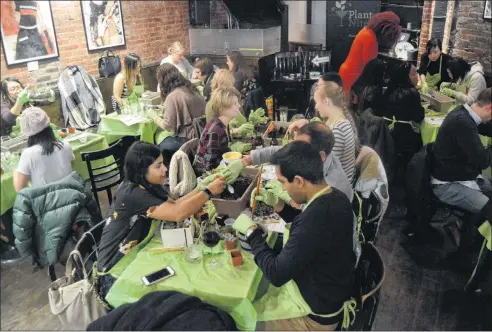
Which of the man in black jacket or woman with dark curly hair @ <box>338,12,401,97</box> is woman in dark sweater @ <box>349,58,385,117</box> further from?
the man in black jacket

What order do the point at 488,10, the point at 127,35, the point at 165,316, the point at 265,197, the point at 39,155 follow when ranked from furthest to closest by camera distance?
the point at 488,10
the point at 127,35
the point at 39,155
the point at 265,197
the point at 165,316

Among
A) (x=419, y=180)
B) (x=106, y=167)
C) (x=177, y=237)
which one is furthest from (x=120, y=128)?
(x=419, y=180)

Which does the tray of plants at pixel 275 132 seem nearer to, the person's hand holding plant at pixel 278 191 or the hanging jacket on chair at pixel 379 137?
the hanging jacket on chair at pixel 379 137

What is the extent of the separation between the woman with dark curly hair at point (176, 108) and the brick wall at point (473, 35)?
3.26 meters

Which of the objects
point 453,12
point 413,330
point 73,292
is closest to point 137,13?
point 73,292

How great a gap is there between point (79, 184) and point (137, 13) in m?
1.62

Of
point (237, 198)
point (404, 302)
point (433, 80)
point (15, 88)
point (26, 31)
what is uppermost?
point (26, 31)

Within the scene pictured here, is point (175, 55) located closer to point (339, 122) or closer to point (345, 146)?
point (339, 122)

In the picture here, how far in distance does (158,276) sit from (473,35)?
15.5ft

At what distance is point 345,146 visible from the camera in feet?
9.05

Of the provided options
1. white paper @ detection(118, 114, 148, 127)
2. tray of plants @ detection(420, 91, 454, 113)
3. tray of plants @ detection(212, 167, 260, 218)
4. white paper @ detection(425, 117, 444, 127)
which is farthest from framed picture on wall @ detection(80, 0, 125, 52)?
tray of plants @ detection(420, 91, 454, 113)

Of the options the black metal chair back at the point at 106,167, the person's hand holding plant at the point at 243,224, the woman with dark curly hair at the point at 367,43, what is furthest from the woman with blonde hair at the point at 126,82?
the person's hand holding plant at the point at 243,224

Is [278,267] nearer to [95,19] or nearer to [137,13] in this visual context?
[95,19]

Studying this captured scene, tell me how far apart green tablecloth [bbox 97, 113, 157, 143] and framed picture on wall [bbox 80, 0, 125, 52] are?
136 cm
